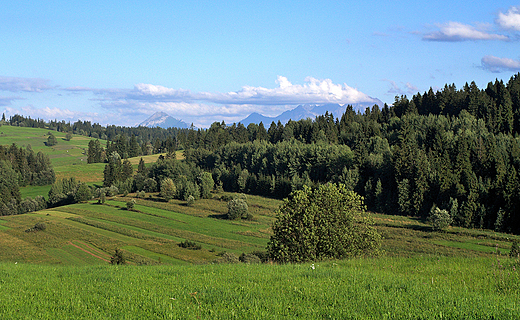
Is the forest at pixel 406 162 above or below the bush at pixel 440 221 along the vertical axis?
above

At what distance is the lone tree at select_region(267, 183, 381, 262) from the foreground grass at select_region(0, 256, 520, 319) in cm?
1128

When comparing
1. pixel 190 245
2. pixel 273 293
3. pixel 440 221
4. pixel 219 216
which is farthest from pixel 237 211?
pixel 273 293

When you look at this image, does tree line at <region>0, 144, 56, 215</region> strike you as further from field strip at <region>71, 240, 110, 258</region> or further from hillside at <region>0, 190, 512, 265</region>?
field strip at <region>71, 240, 110, 258</region>

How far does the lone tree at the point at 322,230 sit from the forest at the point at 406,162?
34.3m

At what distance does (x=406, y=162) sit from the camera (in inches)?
4395

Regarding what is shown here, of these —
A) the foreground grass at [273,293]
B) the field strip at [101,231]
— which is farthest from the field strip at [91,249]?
the foreground grass at [273,293]

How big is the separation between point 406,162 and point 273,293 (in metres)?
109

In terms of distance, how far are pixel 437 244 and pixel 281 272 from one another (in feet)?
209

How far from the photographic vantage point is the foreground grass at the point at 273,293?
9859mm

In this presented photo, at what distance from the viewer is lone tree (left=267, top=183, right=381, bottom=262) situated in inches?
1060

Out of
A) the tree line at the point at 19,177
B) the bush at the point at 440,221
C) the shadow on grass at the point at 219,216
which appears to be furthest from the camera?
the tree line at the point at 19,177

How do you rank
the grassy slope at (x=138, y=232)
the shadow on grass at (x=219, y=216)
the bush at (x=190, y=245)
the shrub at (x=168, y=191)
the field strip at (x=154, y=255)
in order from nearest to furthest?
the field strip at (x=154, y=255), the grassy slope at (x=138, y=232), the bush at (x=190, y=245), the shadow on grass at (x=219, y=216), the shrub at (x=168, y=191)

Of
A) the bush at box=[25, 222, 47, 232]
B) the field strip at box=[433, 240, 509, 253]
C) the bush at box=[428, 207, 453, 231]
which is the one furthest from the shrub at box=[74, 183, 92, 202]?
the field strip at box=[433, 240, 509, 253]

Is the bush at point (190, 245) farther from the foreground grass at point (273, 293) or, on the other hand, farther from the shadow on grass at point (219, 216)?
the foreground grass at point (273, 293)
